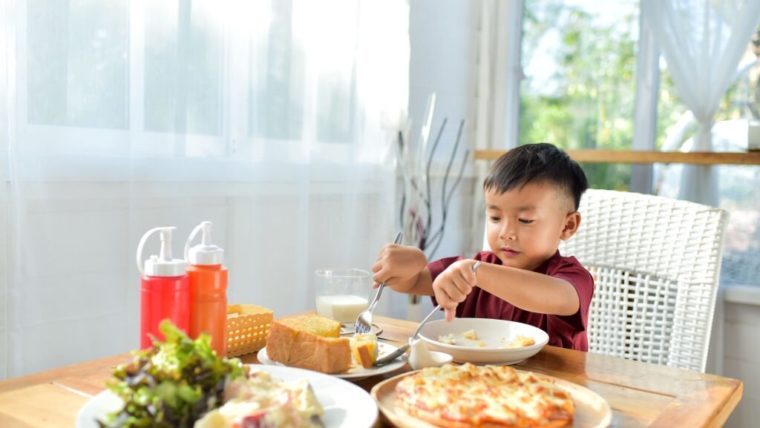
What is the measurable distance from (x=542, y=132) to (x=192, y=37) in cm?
173

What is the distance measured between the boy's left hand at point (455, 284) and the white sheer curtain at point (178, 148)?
777 mm

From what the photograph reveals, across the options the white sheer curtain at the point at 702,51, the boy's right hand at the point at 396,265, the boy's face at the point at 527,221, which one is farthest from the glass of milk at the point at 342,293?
the white sheer curtain at the point at 702,51

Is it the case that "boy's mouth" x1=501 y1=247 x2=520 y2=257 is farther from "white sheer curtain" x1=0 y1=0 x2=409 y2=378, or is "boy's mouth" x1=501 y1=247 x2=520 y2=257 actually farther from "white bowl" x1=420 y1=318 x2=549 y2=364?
"white sheer curtain" x1=0 y1=0 x2=409 y2=378

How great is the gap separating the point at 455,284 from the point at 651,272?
0.69m

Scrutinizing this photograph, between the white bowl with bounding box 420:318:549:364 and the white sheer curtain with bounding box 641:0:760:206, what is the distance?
5.48 ft

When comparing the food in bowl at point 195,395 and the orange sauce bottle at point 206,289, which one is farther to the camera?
the orange sauce bottle at point 206,289

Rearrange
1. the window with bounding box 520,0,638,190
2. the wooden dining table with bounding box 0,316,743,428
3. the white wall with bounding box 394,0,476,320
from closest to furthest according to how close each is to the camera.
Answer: the wooden dining table with bounding box 0,316,743,428
the white wall with bounding box 394,0,476,320
the window with bounding box 520,0,638,190

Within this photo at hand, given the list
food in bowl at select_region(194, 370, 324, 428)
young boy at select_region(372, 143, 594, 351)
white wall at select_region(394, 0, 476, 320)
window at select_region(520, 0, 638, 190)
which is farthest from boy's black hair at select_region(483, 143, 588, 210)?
window at select_region(520, 0, 638, 190)

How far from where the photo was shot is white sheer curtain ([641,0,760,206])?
2520mm

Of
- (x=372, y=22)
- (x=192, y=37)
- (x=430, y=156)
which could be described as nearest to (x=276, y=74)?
(x=192, y=37)

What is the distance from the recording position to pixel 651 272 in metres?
1.66

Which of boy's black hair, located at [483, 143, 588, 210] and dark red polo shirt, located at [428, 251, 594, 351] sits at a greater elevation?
boy's black hair, located at [483, 143, 588, 210]

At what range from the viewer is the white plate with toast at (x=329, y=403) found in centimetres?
75

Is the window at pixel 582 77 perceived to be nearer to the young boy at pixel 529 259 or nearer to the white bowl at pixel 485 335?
the young boy at pixel 529 259
